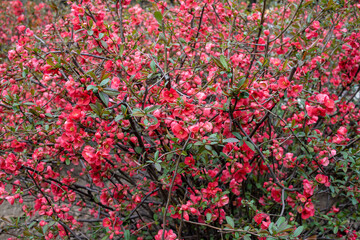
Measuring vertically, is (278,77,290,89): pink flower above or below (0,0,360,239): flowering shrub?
above

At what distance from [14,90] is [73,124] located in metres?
0.79

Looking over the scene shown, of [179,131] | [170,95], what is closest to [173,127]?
[179,131]

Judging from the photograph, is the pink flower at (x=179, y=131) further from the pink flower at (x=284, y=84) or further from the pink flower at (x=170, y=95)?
the pink flower at (x=284, y=84)

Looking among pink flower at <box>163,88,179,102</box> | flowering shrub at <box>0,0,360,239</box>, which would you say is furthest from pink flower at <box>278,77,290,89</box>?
pink flower at <box>163,88,179,102</box>

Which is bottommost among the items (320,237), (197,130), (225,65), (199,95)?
(320,237)

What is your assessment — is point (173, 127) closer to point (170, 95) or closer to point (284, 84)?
point (170, 95)

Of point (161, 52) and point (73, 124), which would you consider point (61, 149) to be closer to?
point (73, 124)

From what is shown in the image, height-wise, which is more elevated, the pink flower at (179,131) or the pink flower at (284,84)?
the pink flower at (284,84)

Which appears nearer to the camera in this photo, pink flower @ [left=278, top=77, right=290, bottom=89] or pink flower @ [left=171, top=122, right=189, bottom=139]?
pink flower @ [left=171, top=122, right=189, bottom=139]

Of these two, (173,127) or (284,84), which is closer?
(173,127)

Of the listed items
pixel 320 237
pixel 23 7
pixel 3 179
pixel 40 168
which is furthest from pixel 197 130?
pixel 23 7

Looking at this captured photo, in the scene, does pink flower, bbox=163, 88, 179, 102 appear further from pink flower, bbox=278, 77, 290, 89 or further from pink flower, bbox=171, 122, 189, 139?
pink flower, bbox=278, 77, 290, 89

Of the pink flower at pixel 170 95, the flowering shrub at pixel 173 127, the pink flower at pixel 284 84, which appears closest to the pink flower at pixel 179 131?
the flowering shrub at pixel 173 127

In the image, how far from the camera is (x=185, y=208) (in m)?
1.38
